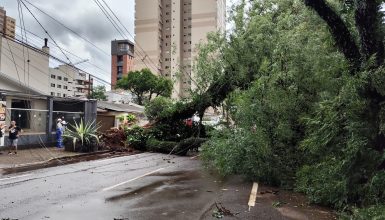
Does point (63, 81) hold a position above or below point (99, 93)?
above

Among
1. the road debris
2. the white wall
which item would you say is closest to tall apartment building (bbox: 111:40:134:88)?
the white wall

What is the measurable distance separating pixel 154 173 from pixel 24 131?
35.0 ft

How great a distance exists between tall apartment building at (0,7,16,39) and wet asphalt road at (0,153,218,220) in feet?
18.3

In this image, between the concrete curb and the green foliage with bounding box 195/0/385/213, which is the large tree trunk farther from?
the concrete curb

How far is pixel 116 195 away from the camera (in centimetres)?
873

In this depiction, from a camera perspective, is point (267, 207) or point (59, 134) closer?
point (267, 207)

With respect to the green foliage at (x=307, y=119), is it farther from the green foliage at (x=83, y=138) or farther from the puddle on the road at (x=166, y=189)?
the green foliage at (x=83, y=138)

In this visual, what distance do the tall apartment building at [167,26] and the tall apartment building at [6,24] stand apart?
7473cm

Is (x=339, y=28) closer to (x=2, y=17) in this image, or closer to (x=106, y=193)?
(x=106, y=193)

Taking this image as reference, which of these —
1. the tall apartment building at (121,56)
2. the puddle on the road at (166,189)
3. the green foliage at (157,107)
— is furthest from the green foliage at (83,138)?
the tall apartment building at (121,56)

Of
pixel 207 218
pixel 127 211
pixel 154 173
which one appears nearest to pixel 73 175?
pixel 154 173

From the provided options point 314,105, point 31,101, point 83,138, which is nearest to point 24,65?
point 31,101

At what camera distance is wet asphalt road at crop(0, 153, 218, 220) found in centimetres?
697

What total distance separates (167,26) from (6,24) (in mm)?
84053
